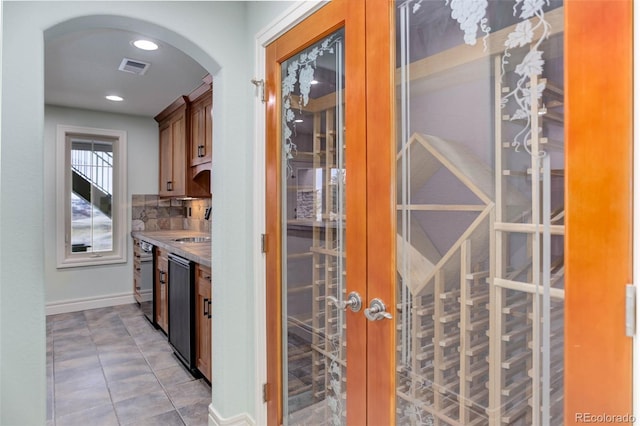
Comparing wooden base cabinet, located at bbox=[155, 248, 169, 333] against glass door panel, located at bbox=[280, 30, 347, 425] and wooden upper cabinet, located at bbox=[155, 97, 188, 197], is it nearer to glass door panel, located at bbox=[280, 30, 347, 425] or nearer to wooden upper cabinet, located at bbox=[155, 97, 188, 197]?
wooden upper cabinet, located at bbox=[155, 97, 188, 197]

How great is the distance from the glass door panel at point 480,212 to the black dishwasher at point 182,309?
6.43ft

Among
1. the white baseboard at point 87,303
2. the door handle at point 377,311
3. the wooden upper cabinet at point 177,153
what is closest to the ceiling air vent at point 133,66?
the wooden upper cabinet at point 177,153

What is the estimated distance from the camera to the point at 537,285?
0.91 metres

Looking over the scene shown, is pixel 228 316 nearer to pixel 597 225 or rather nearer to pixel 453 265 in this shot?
pixel 453 265

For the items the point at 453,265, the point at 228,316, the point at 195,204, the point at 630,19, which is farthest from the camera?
the point at 195,204

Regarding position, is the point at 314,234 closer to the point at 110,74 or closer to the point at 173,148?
the point at 110,74

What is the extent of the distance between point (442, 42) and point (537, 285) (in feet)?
2.43

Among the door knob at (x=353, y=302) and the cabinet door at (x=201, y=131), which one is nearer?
the door knob at (x=353, y=302)

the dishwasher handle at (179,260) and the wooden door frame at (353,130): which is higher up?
the wooden door frame at (353,130)

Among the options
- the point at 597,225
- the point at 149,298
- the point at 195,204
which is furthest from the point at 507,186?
the point at 195,204

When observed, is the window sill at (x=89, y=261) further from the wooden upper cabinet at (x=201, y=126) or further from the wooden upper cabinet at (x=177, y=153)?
the wooden upper cabinet at (x=201, y=126)

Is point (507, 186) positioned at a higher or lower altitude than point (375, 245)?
higher

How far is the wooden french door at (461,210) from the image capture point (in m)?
0.80

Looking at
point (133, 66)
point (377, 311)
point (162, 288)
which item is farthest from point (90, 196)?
point (377, 311)
